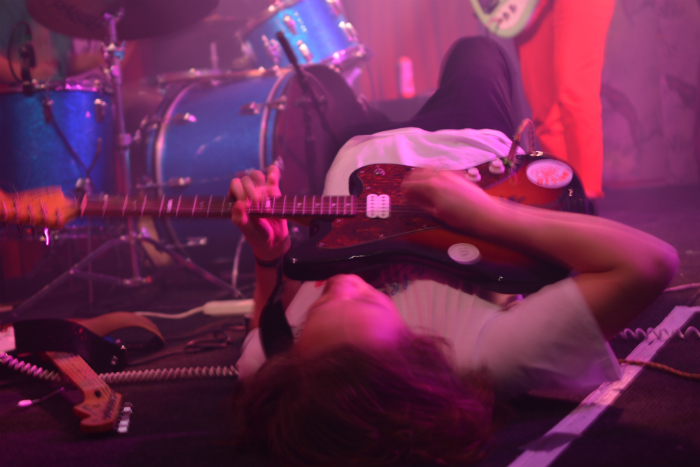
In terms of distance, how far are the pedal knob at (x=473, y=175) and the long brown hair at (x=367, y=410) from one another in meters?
0.45

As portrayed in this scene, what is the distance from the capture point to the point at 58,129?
2131 mm

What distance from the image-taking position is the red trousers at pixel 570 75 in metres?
2.27

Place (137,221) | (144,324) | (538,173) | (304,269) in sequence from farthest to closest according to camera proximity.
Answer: (137,221)
(144,324)
(538,173)
(304,269)

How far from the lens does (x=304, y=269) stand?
2.93 ft

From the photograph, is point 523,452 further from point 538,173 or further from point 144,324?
point 144,324

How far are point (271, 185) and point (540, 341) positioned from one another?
0.68 metres

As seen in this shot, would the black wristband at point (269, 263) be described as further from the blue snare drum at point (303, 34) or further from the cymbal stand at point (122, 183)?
the blue snare drum at point (303, 34)

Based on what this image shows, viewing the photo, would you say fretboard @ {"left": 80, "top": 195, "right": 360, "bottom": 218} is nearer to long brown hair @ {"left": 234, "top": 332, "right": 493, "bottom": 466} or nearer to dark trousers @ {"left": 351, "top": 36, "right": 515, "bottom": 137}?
long brown hair @ {"left": 234, "top": 332, "right": 493, "bottom": 466}

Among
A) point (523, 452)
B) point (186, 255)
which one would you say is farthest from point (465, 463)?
point (186, 255)

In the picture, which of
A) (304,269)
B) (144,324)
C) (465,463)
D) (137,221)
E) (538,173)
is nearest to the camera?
(465,463)

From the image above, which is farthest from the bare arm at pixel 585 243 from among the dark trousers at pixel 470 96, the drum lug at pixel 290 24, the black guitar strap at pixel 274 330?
the drum lug at pixel 290 24

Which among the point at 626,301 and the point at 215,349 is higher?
the point at 626,301

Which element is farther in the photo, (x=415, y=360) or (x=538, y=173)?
(x=538, y=173)

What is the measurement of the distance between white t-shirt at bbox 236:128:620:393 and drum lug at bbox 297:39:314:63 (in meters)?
1.97
